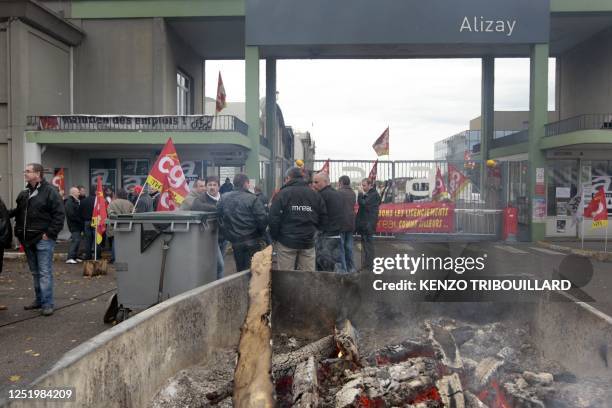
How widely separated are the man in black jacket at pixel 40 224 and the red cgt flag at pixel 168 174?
1.99 metres

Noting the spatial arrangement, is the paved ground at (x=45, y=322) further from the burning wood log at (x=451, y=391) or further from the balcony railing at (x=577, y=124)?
the balcony railing at (x=577, y=124)

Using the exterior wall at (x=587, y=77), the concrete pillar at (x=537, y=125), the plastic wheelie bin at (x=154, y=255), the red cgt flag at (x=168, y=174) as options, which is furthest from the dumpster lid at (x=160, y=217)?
the exterior wall at (x=587, y=77)

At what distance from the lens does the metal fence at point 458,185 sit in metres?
17.1

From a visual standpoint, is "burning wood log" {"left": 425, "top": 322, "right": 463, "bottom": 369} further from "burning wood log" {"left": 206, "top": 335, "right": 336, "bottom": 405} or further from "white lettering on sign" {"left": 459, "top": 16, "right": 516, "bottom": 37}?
"white lettering on sign" {"left": 459, "top": 16, "right": 516, "bottom": 37}

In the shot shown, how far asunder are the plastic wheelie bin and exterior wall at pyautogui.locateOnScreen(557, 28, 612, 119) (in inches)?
731

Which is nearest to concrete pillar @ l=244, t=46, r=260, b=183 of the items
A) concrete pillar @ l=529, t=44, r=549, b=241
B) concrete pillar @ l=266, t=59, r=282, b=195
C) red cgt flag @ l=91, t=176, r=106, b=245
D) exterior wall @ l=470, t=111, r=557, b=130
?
concrete pillar @ l=266, t=59, r=282, b=195

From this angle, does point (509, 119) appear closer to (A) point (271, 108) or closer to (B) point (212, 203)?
(A) point (271, 108)

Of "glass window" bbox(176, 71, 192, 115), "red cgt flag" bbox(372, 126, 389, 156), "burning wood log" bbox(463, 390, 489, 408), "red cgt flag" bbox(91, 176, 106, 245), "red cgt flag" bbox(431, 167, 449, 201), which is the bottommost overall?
"burning wood log" bbox(463, 390, 489, 408)

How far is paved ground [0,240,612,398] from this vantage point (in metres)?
5.62

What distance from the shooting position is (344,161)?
18.1 meters

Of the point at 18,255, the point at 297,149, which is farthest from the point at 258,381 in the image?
the point at 297,149

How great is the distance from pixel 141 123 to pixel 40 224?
10118 mm

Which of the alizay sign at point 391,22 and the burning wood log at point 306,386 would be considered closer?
the burning wood log at point 306,386

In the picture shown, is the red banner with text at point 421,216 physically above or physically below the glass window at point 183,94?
below
